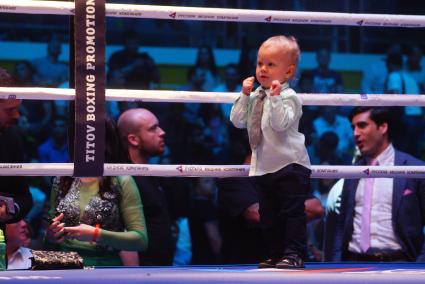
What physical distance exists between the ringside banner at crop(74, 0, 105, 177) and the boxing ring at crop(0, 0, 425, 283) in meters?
0.04

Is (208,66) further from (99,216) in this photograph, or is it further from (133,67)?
(99,216)

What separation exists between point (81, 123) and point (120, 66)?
4.34 metres

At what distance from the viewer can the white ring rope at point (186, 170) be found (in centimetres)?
320

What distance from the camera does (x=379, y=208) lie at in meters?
4.21

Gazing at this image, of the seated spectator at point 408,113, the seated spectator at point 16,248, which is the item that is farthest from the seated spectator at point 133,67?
→ the seated spectator at point 16,248

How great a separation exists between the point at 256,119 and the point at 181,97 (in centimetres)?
37

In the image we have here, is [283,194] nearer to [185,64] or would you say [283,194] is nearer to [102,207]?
[102,207]

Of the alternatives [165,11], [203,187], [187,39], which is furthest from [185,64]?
[165,11]

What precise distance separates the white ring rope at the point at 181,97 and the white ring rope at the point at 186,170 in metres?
0.25

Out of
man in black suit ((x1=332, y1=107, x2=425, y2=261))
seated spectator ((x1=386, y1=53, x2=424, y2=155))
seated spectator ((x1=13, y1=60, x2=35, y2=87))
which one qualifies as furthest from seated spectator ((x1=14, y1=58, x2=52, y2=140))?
man in black suit ((x1=332, y1=107, x2=425, y2=261))

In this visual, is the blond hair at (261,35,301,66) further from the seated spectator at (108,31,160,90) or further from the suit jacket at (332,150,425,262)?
the seated spectator at (108,31,160,90)

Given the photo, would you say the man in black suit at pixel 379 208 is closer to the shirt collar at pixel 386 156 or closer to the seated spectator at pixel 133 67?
the shirt collar at pixel 386 156

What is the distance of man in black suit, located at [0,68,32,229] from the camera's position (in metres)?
3.18

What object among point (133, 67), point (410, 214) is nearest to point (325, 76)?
point (133, 67)
